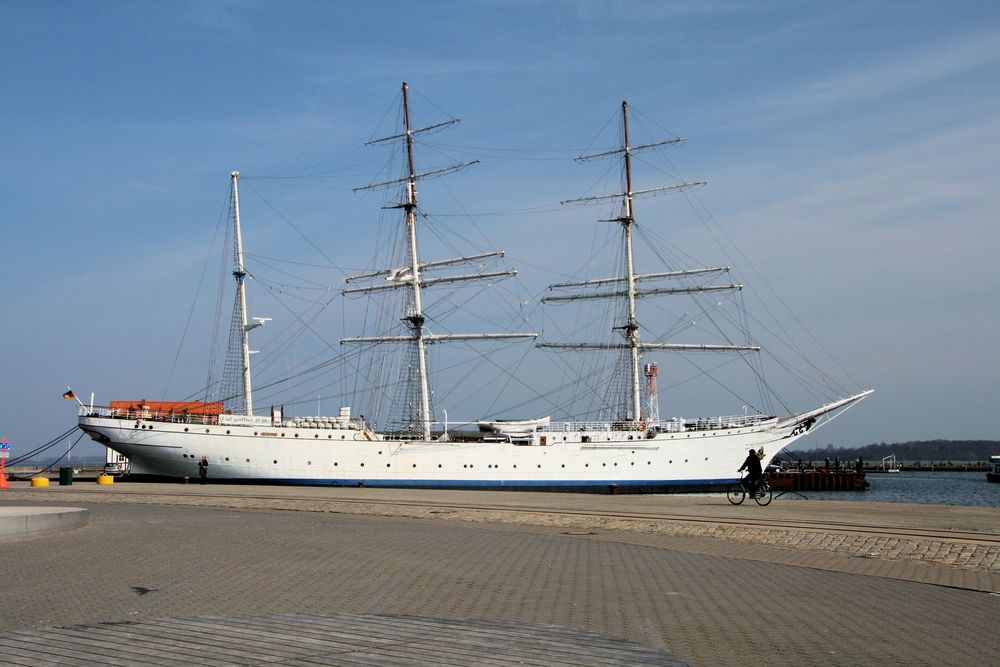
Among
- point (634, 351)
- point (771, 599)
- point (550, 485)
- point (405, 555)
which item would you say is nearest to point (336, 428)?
point (550, 485)

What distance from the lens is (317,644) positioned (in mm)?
6910

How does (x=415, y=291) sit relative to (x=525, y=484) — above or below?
above

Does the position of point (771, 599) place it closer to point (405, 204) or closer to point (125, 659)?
point (125, 659)

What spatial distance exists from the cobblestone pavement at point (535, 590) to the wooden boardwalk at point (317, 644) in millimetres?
462

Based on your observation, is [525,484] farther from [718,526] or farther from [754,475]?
[718,526]

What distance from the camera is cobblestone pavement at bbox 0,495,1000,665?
25.0 feet

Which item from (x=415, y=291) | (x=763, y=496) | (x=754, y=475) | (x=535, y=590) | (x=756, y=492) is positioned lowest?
(x=535, y=590)

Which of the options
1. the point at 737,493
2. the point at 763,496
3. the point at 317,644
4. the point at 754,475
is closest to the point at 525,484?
the point at 737,493

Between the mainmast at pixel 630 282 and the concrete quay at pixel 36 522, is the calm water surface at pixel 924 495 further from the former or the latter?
the concrete quay at pixel 36 522

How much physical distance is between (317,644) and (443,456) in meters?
44.3

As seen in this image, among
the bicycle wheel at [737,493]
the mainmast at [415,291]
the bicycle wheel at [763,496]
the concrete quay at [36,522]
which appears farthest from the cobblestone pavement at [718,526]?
the mainmast at [415,291]

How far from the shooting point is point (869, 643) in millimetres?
7453

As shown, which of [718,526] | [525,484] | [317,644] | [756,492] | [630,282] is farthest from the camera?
[630,282]

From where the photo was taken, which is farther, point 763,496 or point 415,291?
point 415,291
